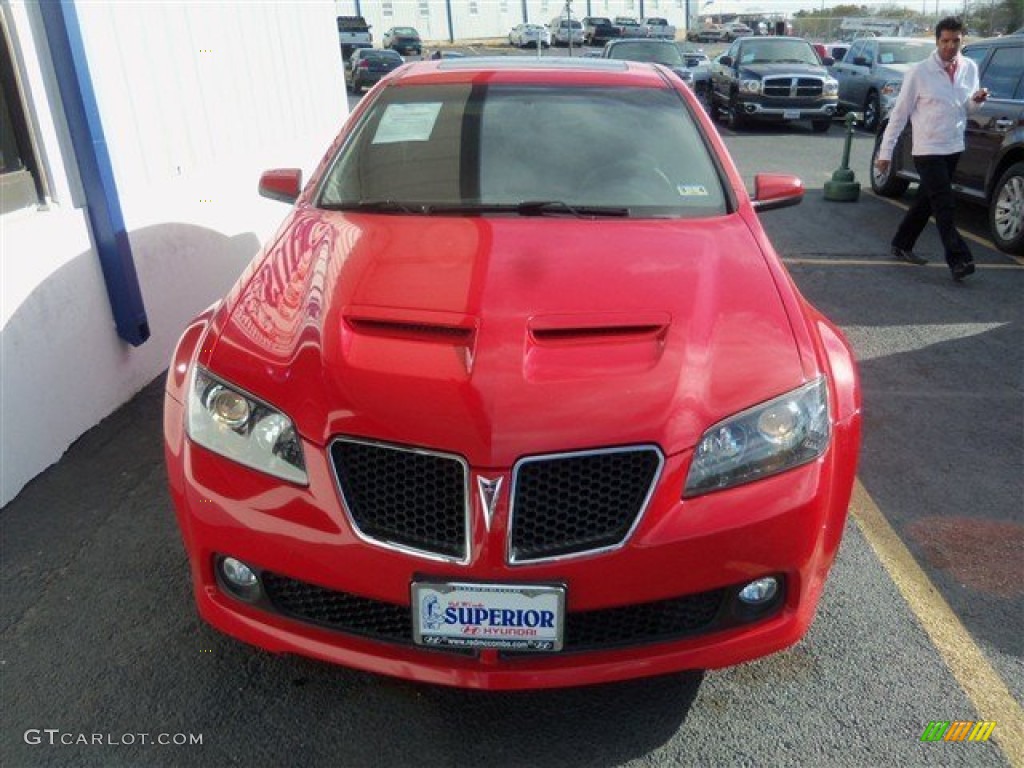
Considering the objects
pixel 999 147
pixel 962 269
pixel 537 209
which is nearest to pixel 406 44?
pixel 999 147

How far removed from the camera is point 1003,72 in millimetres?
7723

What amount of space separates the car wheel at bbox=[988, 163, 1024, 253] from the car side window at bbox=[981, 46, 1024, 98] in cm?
84

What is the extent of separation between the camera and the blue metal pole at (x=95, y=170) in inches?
154

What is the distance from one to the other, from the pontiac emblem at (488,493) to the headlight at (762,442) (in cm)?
45

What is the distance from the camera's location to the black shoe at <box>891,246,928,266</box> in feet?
23.9

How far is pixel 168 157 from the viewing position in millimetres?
5070

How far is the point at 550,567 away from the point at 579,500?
0.55ft

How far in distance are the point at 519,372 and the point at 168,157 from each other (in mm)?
3762

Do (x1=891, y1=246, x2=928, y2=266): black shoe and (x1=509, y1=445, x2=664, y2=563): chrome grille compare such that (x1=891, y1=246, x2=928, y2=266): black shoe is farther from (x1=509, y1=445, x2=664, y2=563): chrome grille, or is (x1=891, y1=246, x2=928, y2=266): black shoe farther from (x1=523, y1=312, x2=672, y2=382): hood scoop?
(x1=509, y1=445, x2=664, y2=563): chrome grille

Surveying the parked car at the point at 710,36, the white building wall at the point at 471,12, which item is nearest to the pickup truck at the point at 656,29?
the parked car at the point at 710,36

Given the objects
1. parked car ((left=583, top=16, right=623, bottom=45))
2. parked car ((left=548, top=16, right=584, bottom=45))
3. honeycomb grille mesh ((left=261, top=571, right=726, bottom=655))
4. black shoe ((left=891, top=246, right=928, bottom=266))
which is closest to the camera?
honeycomb grille mesh ((left=261, top=571, right=726, bottom=655))

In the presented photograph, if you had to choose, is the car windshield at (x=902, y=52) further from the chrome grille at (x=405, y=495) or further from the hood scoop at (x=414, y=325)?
the chrome grille at (x=405, y=495)

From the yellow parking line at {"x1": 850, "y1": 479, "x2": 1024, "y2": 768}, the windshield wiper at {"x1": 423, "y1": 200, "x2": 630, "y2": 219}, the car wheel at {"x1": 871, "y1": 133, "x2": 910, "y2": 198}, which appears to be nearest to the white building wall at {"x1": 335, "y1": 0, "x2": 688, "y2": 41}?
the car wheel at {"x1": 871, "y1": 133, "x2": 910, "y2": 198}

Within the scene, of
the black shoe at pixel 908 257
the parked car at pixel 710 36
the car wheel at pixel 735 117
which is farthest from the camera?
the parked car at pixel 710 36
